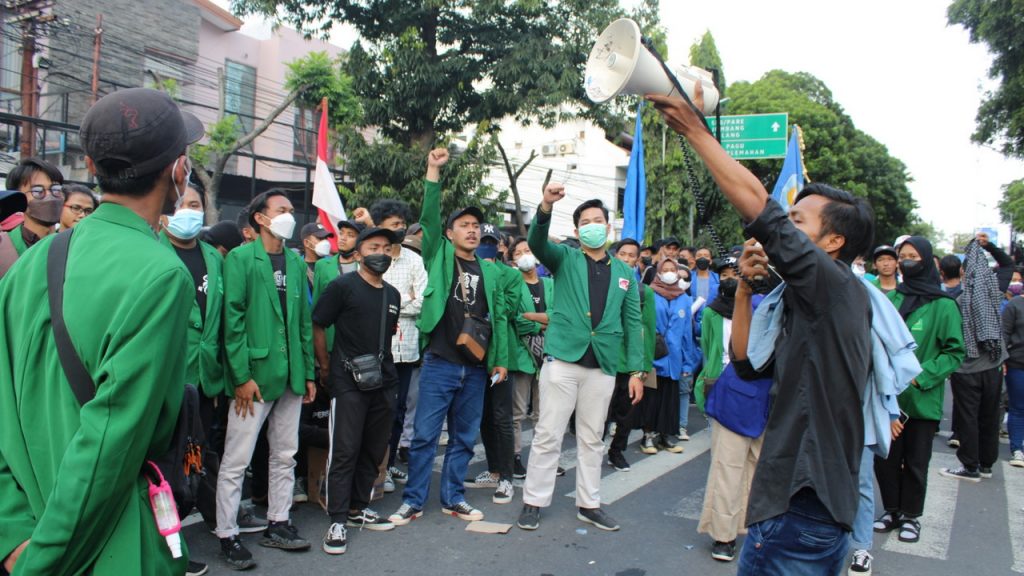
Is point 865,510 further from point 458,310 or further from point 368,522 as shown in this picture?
point 368,522

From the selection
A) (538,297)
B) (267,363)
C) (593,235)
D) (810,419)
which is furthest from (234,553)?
(538,297)

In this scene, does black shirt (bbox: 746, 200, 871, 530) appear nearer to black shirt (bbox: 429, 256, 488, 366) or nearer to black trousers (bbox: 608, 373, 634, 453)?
black shirt (bbox: 429, 256, 488, 366)

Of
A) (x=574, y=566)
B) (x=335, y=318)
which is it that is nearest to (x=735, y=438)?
(x=574, y=566)

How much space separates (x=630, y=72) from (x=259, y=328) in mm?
3093

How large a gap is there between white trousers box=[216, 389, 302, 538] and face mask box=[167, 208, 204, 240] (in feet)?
3.59

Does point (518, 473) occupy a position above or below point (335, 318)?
below

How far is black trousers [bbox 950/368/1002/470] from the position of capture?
6.99 m

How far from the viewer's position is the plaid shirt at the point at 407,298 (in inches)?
249

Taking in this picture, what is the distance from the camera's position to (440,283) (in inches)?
217

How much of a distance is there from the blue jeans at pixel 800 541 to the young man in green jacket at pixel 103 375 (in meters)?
1.81

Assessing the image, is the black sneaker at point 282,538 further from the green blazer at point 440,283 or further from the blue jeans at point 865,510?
the blue jeans at point 865,510

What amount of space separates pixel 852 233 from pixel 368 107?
15.3m

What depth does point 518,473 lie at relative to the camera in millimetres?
6660

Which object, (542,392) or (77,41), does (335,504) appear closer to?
(542,392)
